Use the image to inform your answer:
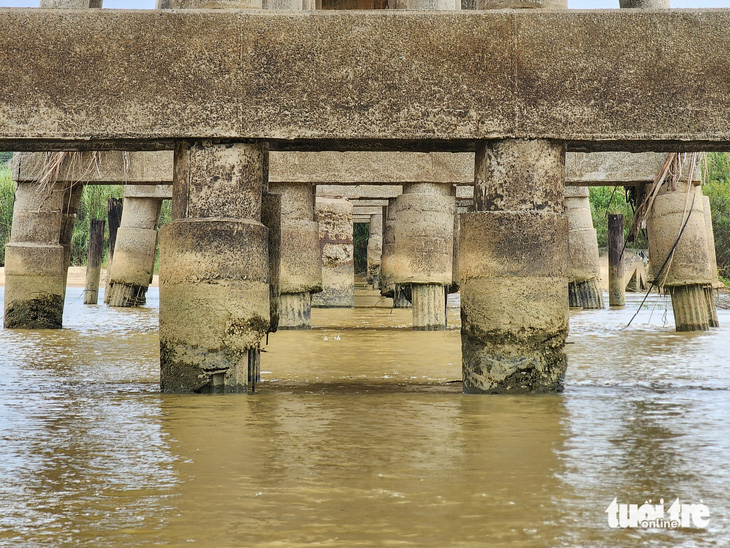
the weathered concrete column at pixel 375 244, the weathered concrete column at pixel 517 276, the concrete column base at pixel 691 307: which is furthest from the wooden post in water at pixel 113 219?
the weathered concrete column at pixel 517 276

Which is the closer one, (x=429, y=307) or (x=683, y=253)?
(x=683, y=253)

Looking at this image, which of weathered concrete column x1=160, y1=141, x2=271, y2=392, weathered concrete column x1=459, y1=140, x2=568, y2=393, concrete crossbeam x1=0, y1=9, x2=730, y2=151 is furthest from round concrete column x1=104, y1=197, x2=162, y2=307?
weathered concrete column x1=459, y1=140, x2=568, y2=393

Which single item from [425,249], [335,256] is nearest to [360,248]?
[335,256]

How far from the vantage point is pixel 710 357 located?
9.48 m

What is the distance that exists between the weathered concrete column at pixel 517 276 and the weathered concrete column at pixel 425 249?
712cm

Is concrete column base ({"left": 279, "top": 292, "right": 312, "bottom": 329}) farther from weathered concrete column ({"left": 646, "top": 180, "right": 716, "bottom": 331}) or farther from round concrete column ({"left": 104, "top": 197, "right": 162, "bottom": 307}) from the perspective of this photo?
round concrete column ({"left": 104, "top": 197, "right": 162, "bottom": 307})

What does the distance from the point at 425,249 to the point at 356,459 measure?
9813 millimetres

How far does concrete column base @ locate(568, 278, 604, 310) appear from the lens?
20.0m

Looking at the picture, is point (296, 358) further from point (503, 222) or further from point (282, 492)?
point (282, 492)

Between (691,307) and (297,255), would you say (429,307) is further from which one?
(691,307)

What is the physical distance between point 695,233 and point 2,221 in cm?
4235

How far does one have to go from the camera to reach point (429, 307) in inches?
551

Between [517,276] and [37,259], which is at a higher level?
[37,259]

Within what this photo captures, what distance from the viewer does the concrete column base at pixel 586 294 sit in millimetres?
19969
